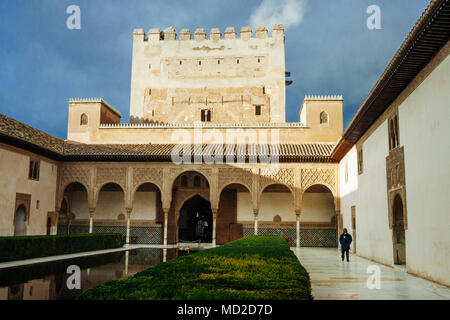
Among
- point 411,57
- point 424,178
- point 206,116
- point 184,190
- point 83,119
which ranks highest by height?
point 206,116

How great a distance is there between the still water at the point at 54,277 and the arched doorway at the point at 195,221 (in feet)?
35.5

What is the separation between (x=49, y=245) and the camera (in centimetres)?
1295

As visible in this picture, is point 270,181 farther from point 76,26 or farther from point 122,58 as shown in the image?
point 122,58

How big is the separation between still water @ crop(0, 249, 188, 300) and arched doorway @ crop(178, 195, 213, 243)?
1083 cm

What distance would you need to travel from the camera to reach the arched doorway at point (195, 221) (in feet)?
75.2

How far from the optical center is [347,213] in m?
16.7

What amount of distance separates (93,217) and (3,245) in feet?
30.9

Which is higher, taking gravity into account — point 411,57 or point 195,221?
point 411,57

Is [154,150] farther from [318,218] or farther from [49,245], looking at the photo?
[318,218]

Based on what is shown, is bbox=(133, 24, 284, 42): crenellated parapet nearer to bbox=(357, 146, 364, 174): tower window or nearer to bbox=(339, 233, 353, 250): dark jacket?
bbox=(357, 146, 364, 174): tower window

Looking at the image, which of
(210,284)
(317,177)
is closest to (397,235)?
(317,177)

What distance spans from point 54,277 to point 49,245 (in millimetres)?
5006
